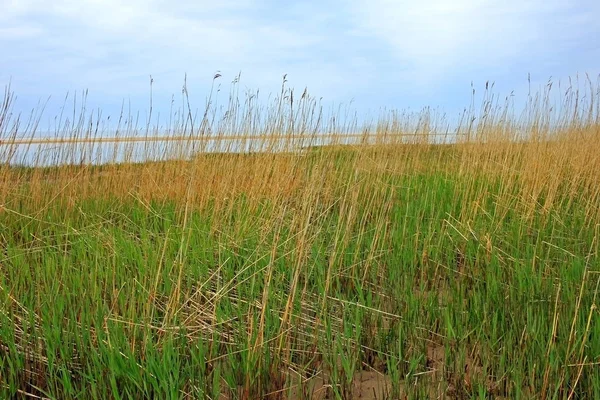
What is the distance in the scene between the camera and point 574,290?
2.11 metres

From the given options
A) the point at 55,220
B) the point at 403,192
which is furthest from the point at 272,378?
the point at 403,192

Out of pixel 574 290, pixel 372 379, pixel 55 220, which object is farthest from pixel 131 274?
pixel 574 290

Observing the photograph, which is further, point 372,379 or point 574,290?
point 574,290

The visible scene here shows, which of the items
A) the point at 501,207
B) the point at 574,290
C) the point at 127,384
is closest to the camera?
the point at 127,384

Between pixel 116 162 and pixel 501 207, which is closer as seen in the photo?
pixel 501 207

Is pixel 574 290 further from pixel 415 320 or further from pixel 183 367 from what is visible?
pixel 183 367

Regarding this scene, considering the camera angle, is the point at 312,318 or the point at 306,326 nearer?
the point at 306,326

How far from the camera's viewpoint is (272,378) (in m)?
1.54

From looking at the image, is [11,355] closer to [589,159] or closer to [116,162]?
[116,162]

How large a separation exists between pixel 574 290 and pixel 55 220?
3.32 metres

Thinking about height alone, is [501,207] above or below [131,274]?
above

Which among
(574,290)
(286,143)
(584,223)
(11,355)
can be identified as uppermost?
(286,143)

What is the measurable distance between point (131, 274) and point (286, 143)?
2.15m

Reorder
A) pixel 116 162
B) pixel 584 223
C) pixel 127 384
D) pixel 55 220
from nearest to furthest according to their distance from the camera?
pixel 127 384 < pixel 584 223 < pixel 55 220 < pixel 116 162
